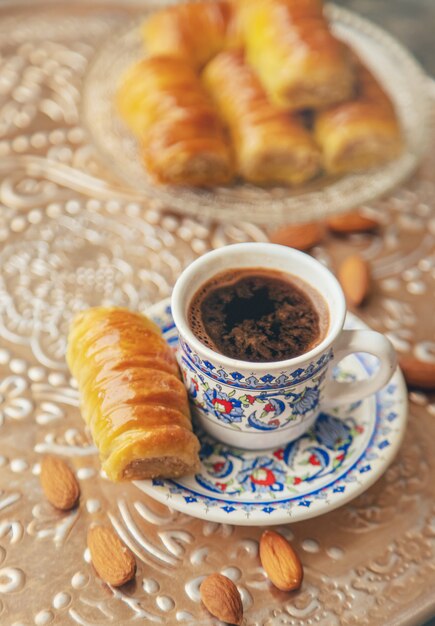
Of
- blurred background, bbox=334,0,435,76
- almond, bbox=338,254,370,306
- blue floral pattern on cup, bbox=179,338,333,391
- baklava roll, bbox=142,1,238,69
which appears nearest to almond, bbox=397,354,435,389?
almond, bbox=338,254,370,306

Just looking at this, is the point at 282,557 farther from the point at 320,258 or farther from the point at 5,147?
the point at 5,147

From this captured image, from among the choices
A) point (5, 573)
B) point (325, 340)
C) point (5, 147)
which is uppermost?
point (325, 340)

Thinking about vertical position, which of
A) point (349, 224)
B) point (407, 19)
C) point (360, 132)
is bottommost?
point (407, 19)

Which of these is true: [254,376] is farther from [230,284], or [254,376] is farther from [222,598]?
[222,598]

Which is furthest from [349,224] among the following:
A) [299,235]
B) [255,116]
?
[255,116]

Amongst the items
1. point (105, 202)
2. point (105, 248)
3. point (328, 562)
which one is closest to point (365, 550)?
point (328, 562)

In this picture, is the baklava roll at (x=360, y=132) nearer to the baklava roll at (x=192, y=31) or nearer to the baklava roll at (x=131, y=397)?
the baklava roll at (x=192, y=31)

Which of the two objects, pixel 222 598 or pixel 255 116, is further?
pixel 255 116

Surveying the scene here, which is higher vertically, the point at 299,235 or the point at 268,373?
the point at 268,373
